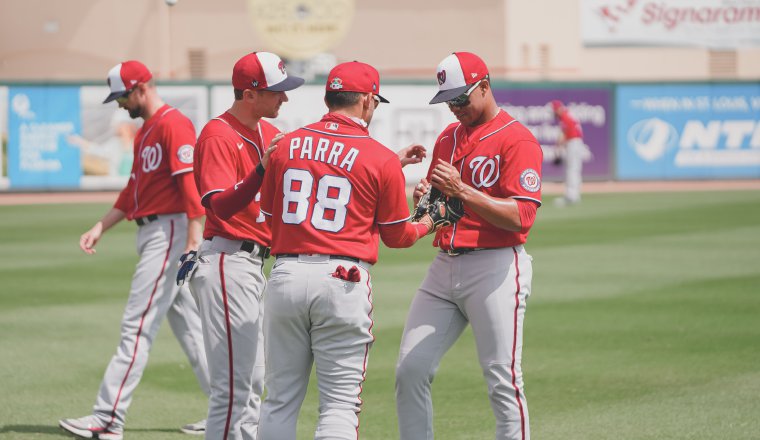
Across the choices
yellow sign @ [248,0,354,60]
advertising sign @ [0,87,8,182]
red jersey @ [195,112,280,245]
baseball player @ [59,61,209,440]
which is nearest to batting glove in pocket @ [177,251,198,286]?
red jersey @ [195,112,280,245]

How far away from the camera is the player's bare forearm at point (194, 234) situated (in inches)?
255

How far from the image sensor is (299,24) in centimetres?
3052

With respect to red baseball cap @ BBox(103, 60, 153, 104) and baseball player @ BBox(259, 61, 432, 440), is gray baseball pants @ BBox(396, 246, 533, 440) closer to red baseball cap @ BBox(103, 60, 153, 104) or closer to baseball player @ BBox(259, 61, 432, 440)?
baseball player @ BBox(259, 61, 432, 440)

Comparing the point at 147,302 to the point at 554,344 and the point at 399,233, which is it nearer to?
the point at 399,233

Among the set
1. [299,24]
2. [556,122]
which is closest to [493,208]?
[556,122]

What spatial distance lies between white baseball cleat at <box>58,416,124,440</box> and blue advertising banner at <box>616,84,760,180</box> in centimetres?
2121

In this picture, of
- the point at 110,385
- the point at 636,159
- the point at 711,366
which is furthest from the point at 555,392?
the point at 636,159

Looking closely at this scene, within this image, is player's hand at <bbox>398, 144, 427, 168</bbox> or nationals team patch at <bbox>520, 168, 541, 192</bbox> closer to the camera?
nationals team patch at <bbox>520, 168, 541, 192</bbox>

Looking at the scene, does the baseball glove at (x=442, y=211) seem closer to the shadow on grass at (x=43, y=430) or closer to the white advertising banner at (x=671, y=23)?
the shadow on grass at (x=43, y=430)

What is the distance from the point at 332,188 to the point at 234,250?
959 mm

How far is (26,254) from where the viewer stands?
50.2 ft

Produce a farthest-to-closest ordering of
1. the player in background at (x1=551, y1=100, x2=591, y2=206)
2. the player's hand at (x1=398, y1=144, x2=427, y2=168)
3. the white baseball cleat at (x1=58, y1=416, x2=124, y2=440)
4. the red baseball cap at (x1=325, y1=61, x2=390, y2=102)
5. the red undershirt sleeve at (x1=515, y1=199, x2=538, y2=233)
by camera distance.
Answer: the player in background at (x1=551, y1=100, x2=591, y2=206)
the white baseball cleat at (x1=58, y1=416, x2=124, y2=440)
the player's hand at (x1=398, y1=144, x2=427, y2=168)
the red undershirt sleeve at (x1=515, y1=199, x2=538, y2=233)
the red baseball cap at (x1=325, y1=61, x2=390, y2=102)

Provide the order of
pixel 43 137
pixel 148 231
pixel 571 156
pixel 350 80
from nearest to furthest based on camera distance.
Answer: pixel 350 80, pixel 148 231, pixel 571 156, pixel 43 137

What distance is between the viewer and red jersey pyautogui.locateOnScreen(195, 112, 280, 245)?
562 cm
